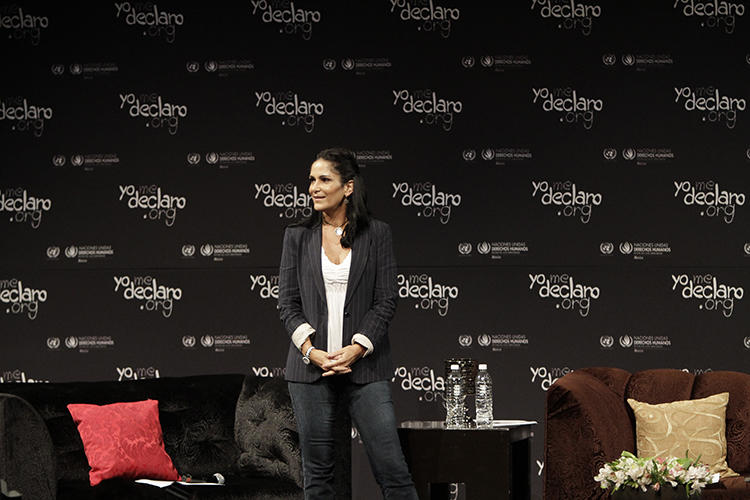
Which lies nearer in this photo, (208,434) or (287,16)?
(208,434)

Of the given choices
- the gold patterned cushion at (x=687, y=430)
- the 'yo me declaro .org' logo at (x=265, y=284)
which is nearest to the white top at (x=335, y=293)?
the gold patterned cushion at (x=687, y=430)

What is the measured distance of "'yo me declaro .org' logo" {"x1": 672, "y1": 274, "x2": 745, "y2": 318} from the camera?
5.97m

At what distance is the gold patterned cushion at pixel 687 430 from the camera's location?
4.90 m

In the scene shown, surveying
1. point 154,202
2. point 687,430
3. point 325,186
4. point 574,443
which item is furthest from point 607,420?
point 154,202

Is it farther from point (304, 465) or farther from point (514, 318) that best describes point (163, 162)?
point (304, 465)

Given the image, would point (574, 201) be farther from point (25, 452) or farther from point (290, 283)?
point (25, 452)

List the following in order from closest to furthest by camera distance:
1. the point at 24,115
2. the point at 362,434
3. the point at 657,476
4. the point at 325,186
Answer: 1. the point at 657,476
2. the point at 362,434
3. the point at 325,186
4. the point at 24,115

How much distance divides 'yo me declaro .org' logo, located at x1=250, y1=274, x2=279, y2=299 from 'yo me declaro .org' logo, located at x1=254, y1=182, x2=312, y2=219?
1.26 ft

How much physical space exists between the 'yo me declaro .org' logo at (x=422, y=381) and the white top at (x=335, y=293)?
1.86m

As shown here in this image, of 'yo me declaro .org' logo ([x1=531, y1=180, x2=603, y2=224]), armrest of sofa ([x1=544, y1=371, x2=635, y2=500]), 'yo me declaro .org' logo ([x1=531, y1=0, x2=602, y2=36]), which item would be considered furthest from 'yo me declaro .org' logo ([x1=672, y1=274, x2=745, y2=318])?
'yo me declaro .org' logo ([x1=531, y1=0, x2=602, y2=36])

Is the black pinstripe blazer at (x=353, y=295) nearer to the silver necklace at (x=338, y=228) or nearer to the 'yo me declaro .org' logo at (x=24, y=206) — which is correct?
the silver necklace at (x=338, y=228)

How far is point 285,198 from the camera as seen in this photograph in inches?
245

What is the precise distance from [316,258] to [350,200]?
0.31 m

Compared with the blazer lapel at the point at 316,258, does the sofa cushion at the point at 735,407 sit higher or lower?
lower
